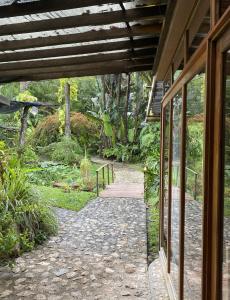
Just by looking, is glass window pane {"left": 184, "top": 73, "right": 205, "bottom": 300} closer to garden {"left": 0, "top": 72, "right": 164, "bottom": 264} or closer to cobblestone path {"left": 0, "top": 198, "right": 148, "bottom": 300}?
cobblestone path {"left": 0, "top": 198, "right": 148, "bottom": 300}

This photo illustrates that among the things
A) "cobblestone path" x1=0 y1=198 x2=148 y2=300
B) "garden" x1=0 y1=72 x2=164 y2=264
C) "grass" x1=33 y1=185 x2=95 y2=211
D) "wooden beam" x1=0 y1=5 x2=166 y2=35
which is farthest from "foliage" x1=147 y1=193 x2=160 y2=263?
"wooden beam" x1=0 y1=5 x2=166 y2=35

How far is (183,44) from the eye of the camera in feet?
8.98

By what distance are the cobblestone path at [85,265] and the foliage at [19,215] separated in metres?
0.20

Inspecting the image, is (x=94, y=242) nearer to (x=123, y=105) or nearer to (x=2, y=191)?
(x=2, y=191)

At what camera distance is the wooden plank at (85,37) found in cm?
299

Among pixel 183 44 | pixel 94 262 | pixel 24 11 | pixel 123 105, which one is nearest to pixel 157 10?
pixel 183 44

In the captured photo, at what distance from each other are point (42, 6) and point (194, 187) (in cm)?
162

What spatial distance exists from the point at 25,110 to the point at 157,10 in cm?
652

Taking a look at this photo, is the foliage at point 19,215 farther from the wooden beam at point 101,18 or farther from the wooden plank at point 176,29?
the wooden plank at point 176,29

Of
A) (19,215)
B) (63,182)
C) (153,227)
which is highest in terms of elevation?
(19,215)

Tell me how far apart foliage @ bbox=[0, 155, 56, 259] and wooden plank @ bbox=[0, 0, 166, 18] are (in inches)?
116

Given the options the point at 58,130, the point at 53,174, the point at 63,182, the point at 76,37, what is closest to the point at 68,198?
the point at 63,182

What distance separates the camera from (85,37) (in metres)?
3.06

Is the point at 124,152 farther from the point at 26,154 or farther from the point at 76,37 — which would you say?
the point at 76,37
